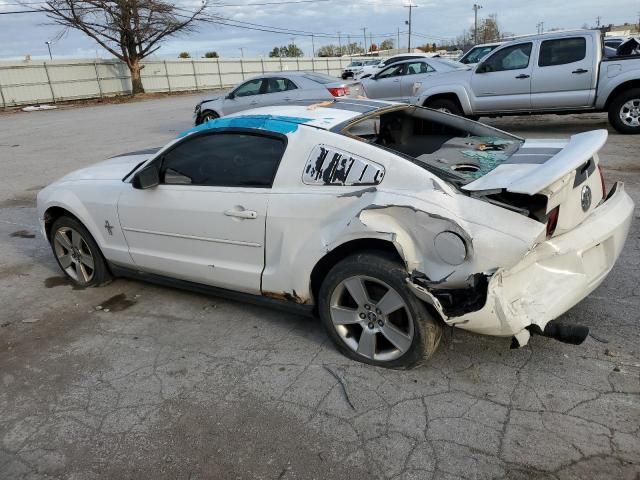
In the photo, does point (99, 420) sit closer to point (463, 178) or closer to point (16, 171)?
point (463, 178)

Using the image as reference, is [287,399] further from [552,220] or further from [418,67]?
[418,67]


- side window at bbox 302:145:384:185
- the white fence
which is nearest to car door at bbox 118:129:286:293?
side window at bbox 302:145:384:185

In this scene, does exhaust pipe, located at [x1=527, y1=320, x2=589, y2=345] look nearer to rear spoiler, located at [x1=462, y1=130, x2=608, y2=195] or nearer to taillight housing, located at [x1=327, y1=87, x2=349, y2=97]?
rear spoiler, located at [x1=462, y1=130, x2=608, y2=195]

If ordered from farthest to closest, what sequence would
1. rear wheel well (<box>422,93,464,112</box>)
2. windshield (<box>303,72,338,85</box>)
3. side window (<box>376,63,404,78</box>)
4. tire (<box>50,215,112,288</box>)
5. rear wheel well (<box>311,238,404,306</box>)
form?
side window (<box>376,63,404,78</box>) → windshield (<box>303,72,338,85</box>) → rear wheel well (<box>422,93,464,112</box>) → tire (<box>50,215,112,288</box>) → rear wheel well (<box>311,238,404,306</box>)

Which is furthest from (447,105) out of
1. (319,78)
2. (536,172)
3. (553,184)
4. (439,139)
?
(553,184)

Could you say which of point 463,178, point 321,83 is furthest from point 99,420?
point 321,83

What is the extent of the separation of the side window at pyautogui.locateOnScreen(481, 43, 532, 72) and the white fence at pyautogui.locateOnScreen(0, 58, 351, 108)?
3107cm

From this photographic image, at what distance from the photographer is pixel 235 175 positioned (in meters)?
3.62

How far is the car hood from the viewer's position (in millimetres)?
4430

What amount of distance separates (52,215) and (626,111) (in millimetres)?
9634

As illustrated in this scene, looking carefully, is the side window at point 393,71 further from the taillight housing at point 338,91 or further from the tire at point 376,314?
the tire at point 376,314

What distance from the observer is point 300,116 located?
3.56m

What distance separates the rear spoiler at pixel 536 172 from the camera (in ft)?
8.72

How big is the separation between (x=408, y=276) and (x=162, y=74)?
42692 millimetres
